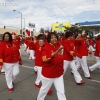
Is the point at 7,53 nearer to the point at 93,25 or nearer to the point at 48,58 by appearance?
the point at 48,58

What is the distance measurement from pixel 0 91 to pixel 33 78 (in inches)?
67.0

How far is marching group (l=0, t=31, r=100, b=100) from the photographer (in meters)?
3.34

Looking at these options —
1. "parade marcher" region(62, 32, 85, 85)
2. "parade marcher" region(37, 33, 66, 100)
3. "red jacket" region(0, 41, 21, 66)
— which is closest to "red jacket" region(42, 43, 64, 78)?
"parade marcher" region(37, 33, 66, 100)

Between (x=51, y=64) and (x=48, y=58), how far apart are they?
10.8 inches

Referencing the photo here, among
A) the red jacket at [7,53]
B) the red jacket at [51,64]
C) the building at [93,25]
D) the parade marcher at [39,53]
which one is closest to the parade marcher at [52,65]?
the red jacket at [51,64]

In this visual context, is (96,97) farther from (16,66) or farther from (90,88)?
(16,66)

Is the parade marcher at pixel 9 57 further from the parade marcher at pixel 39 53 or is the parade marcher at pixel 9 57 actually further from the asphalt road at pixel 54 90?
the parade marcher at pixel 39 53

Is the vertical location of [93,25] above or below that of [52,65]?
above

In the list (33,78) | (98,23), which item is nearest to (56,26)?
(98,23)

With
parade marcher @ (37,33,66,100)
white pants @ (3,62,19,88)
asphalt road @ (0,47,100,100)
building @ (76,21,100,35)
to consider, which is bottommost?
asphalt road @ (0,47,100,100)

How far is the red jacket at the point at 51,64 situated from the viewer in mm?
3258

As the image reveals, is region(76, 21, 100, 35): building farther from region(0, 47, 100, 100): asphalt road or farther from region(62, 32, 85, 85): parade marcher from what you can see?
region(62, 32, 85, 85): parade marcher

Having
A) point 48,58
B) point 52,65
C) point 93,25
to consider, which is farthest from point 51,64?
point 93,25

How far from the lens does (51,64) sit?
335 cm
